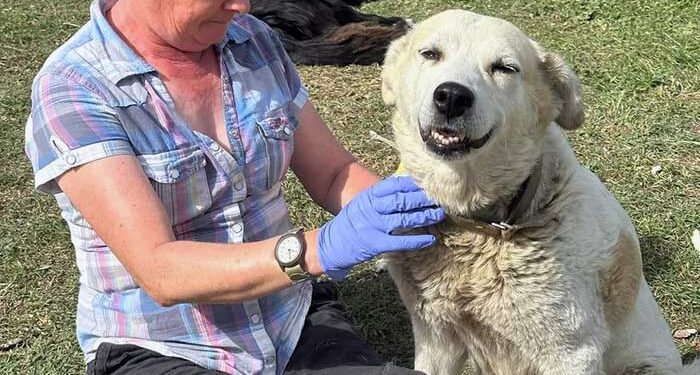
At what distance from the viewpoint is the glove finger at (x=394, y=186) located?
2.08 metres

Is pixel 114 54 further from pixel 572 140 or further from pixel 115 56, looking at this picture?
pixel 572 140

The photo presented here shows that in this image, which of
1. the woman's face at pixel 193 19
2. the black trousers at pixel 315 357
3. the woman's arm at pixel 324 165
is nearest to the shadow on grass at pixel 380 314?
the black trousers at pixel 315 357

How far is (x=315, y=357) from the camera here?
240 centimetres

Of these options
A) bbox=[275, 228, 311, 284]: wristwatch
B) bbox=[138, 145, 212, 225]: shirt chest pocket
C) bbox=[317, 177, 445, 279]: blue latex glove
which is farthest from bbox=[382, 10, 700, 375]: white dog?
bbox=[138, 145, 212, 225]: shirt chest pocket

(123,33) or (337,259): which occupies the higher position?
(123,33)

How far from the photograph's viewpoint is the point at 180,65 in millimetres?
2238

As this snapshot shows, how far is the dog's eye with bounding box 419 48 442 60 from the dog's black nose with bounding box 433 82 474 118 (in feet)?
0.69

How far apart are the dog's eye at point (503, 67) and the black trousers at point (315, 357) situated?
818 millimetres

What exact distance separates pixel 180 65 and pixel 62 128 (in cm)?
36

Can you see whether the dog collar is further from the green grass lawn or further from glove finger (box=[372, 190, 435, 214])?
the green grass lawn

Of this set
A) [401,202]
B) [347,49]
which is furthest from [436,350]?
[347,49]

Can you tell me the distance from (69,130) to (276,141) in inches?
22.2

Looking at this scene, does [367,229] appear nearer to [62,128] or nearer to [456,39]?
[456,39]

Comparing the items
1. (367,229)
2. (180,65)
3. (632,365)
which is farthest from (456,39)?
(632,365)
